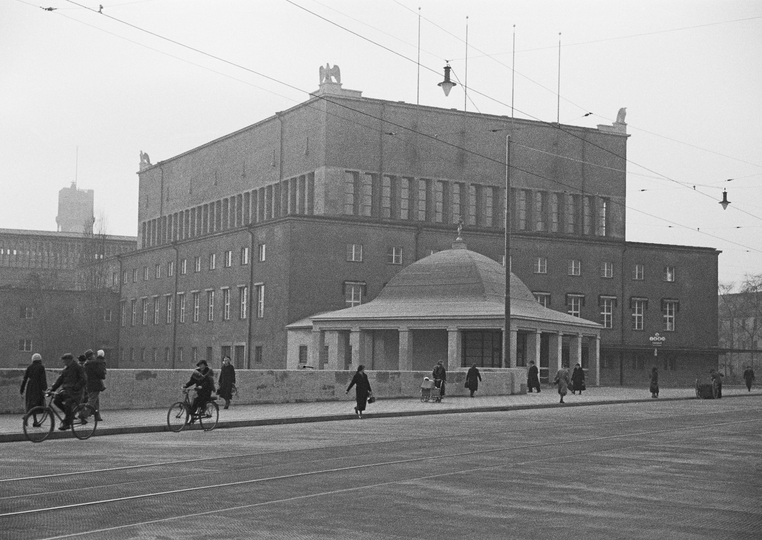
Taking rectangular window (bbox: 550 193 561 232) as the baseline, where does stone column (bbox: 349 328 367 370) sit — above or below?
below

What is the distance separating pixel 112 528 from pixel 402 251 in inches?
2525

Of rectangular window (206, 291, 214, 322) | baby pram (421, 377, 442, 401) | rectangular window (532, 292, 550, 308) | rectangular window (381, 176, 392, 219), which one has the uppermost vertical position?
rectangular window (381, 176, 392, 219)

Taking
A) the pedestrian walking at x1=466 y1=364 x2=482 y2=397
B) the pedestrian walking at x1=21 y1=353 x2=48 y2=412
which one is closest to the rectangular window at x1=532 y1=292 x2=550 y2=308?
the pedestrian walking at x1=466 y1=364 x2=482 y2=397

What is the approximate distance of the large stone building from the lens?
73.3 metres

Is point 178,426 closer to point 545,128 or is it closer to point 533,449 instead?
point 533,449

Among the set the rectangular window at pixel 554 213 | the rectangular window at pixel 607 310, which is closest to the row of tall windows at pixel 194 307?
the rectangular window at pixel 607 310

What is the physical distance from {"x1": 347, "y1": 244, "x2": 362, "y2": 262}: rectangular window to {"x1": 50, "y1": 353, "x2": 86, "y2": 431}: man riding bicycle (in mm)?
48192

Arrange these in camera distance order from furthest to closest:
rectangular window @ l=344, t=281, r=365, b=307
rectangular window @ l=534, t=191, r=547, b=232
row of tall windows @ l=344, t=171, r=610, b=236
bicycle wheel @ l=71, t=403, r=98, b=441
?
rectangular window @ l=534, t=191, r=547, b=232, row of tall windows @ l=344, t=171, r=610, b=236, rectangular window @ l=344, t=281, r=365, b=307, bicycle wheel @ l=71, t=403, r=98, b=441

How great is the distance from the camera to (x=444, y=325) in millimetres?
63469

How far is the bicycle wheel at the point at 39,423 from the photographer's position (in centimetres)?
2351

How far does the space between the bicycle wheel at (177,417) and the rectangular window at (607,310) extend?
57.5 metres

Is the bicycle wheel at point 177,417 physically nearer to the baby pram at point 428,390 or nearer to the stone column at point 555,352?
the baby pram at point 428,390

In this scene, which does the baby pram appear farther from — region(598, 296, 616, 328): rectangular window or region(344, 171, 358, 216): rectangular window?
region(598, 296, 616, 328): rectangular window

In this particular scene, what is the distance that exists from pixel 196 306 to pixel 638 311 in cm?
3136
